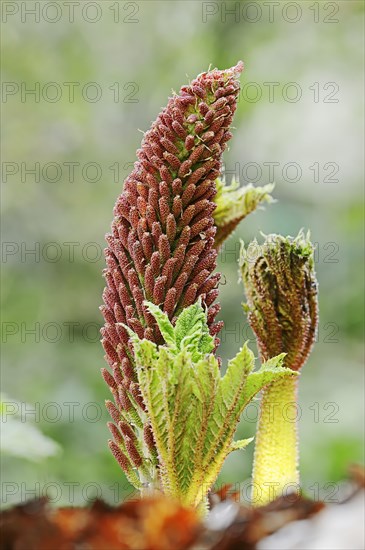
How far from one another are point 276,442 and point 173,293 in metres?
0.20

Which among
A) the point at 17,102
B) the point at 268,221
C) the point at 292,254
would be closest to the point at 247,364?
the point at 292,254

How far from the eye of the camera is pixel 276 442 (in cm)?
81

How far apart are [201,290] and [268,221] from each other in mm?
2629

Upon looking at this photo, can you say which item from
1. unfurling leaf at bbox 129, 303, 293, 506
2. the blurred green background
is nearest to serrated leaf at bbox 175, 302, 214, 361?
unfurling leaf at bbox 129, 303, 293, 506

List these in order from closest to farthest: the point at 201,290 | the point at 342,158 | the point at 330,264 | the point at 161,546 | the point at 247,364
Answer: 1. the point at 161,546
2. the point at 247,364
3. the point at 201,290
4. the point at 330,264
5. the point at 342,158

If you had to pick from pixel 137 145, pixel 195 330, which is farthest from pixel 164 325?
pixel 137 145

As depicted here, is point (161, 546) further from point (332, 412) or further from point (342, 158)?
point (342, 158)

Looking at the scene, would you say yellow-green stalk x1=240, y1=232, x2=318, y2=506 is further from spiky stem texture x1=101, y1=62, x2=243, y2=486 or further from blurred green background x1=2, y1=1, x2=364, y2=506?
blurred green background x1=2, y1=1, x2=364, y2=506

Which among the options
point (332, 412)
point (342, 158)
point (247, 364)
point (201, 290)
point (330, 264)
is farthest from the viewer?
point (342, 158)

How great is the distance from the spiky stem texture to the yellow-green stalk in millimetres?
59

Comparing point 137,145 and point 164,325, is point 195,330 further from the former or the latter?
point 137,145

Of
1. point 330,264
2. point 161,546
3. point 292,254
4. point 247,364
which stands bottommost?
point 161,546

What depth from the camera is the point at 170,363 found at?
0.69 metres

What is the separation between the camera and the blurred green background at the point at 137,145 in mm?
3363
